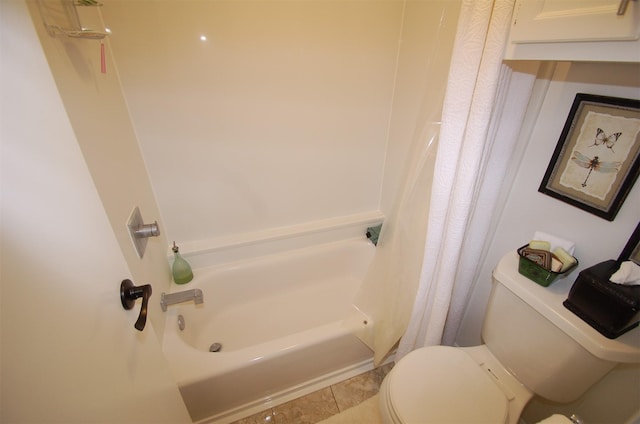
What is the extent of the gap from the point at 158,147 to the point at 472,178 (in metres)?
1.46

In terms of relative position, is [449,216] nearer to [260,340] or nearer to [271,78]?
[271,78]

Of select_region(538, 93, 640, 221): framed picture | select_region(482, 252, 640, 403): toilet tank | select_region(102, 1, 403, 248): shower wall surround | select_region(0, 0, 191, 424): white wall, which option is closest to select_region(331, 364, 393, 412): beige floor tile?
select_region(482, 252, 640, 403): toilet tank

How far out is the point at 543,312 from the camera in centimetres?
84

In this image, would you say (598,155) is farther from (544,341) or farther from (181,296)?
(181,296)

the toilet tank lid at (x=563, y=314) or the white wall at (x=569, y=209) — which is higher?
the white wall at (x=569, y=209)

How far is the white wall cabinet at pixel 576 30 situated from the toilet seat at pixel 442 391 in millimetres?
1018

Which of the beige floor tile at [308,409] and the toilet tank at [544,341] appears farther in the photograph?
the beige floor tile at [308,409]

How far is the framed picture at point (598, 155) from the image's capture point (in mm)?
754

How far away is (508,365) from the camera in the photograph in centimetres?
103

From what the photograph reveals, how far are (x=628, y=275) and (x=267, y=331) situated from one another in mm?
1624

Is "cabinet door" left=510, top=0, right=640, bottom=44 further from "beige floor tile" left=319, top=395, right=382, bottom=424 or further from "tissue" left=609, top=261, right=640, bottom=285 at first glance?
"beige floor tile" left=319, top=395, right=382, bottom=424

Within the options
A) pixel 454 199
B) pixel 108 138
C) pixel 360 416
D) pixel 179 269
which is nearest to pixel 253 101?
pixel 108 138

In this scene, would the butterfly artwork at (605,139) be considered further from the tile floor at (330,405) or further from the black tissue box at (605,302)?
the tile floor at (330,405)

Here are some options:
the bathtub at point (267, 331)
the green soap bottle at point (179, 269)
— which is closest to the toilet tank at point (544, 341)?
the bathtub at point (267, 331)
